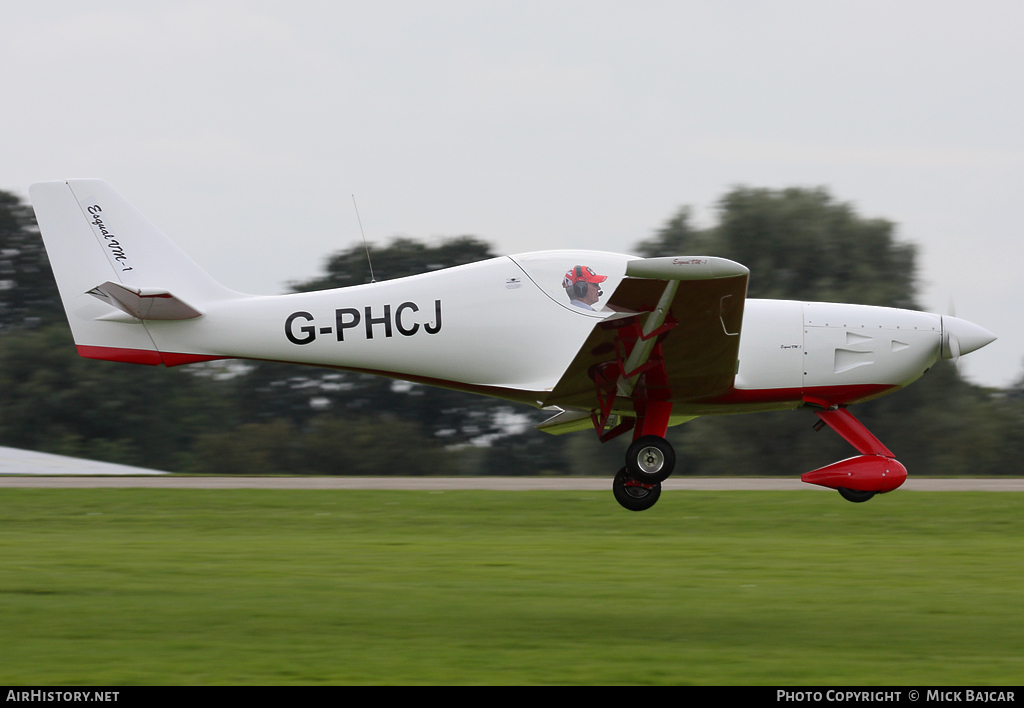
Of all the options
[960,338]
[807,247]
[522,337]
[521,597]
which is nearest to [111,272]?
[522,337]

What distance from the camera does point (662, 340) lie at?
10.1 metres

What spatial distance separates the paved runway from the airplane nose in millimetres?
3008

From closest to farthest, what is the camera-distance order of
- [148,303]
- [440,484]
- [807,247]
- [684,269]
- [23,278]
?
[684,269] → [148,303] → [440,484] → [807,247] → [23,278]

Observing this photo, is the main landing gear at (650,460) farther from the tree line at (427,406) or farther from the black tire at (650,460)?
the tree line at (427,406)

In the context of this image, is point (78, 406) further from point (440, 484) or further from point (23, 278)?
point (440, 484)

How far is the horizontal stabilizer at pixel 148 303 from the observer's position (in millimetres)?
11258

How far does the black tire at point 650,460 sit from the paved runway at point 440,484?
152 inches

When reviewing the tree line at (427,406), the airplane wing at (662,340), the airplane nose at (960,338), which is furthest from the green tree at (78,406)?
the airplane nose at (960,338)

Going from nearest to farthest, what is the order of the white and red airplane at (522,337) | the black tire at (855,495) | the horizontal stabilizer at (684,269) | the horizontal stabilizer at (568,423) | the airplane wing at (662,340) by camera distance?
1. the horizontal stabilizer at (684,269)
2. the airplane wing at (662,340)
3. the white and red airplane at (522,337)
4. the black tire at (855,495)
5. the horizontal stabilizer at (568,423)

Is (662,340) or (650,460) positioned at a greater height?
(662,340)

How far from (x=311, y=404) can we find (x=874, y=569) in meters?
27.0

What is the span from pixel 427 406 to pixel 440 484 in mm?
14948
